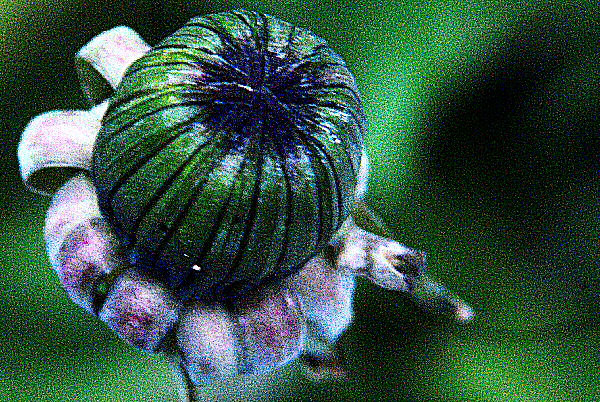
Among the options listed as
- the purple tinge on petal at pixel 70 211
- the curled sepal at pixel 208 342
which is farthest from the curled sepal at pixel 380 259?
the purple tinge on petal at pixel 70 211

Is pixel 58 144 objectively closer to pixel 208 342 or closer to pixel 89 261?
pixel 89 261

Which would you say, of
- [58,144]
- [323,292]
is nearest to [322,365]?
[323,292]

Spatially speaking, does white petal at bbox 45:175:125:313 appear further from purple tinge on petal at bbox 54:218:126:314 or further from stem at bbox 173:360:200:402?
stem at bbox 173:360:200:402

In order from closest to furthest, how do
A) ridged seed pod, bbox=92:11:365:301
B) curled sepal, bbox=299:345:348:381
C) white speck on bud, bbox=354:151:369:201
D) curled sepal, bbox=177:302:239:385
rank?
ridged seed pod, bbox=92:11:365:301 < curled sepal, bbox=177:302:239:385 < white speck on bud, bbox=354:151:369:201 < curled sepal, bbox=299:345:348:381

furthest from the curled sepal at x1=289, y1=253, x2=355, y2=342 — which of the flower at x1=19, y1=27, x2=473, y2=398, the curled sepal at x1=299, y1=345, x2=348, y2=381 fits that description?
the curled sepal at x1=299, y1=345, x2=348, y2=381

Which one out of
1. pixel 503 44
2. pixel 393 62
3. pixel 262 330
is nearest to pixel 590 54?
pixel 503 44

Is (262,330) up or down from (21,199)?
up

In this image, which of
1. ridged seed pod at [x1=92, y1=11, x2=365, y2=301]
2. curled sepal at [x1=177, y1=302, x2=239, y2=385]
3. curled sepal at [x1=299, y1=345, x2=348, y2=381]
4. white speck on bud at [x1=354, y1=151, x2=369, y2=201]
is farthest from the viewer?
curled sepal at [x1=299, y1=345, x2=348, y2=381]

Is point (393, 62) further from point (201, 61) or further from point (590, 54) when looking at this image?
point (201, 61)
